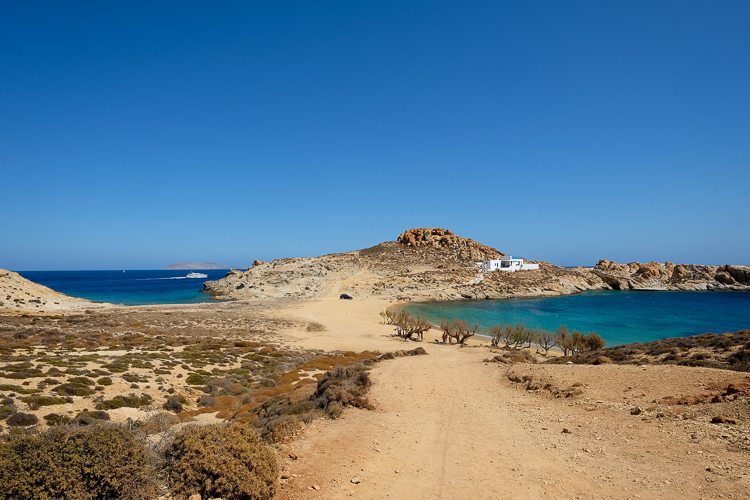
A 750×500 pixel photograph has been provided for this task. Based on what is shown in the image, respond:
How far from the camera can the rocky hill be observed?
39.6 m

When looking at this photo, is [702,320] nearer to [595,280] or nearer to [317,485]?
[595,280]

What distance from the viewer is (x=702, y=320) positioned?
45438mm

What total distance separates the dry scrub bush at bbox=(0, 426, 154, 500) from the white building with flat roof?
89.0m

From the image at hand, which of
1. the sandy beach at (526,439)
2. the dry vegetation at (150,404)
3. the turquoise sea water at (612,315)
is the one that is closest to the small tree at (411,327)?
the dry vegetation at (150,404)

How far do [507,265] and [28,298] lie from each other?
300ft

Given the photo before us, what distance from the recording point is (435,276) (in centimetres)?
7775

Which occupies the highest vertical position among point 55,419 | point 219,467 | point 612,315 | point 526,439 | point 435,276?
point 435,276

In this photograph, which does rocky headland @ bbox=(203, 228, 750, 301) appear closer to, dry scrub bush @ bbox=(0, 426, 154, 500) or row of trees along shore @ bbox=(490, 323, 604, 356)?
row of trees along shore @ bbox=(490, 323, 604, 356)

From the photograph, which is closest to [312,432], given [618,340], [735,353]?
[735,353]

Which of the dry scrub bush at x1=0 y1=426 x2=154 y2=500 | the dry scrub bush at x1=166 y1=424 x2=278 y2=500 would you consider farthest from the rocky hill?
the dry scrub bush at x1=166 y1=424 x2=278 y2=500

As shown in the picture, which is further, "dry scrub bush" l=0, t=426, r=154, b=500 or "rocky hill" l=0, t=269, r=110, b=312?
"rocky hill" l=0, t=269, r=110, b=312

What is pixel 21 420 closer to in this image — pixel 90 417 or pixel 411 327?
pixel 90 417

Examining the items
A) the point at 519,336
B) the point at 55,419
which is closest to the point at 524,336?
the point at 519,336

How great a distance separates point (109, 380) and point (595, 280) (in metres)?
105
